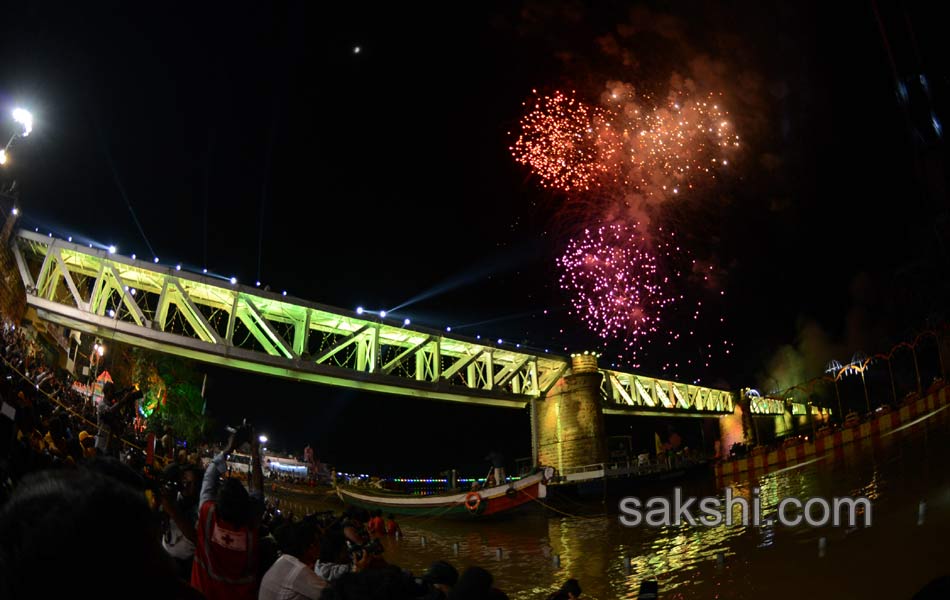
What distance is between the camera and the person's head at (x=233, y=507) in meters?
4.35

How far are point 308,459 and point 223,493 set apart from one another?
62936 millimetres

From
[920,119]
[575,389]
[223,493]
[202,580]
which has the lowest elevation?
[202,580]

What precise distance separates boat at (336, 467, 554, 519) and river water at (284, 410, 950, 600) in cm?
148

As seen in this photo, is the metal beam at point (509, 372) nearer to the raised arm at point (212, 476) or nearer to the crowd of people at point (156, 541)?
the crowd of people at point (156, 541)

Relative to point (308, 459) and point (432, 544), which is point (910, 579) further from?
point (308, 459)

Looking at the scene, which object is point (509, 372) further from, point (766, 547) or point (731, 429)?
point (731, 429)

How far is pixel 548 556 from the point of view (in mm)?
16797

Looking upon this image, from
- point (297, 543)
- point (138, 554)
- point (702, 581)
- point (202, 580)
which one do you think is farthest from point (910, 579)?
point (138, 554)

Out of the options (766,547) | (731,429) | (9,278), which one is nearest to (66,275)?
(9,278)

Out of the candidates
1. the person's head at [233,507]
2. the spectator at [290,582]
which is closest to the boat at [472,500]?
the person's head at [233,507]

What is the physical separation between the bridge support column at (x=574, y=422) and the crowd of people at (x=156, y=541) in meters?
23.3

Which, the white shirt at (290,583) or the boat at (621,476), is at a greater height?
the white shirt at (290,583)

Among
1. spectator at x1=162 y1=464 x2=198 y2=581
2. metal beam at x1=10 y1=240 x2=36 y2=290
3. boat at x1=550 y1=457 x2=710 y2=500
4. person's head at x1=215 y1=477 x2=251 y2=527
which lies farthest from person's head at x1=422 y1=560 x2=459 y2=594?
metal beam at x1=10 y1=240 x2=36 y2=290

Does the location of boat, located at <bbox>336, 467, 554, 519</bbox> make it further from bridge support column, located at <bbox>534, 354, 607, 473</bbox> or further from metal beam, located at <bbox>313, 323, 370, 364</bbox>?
metal beam, located at <bbox>313, 323, 370, 364</bbox>
